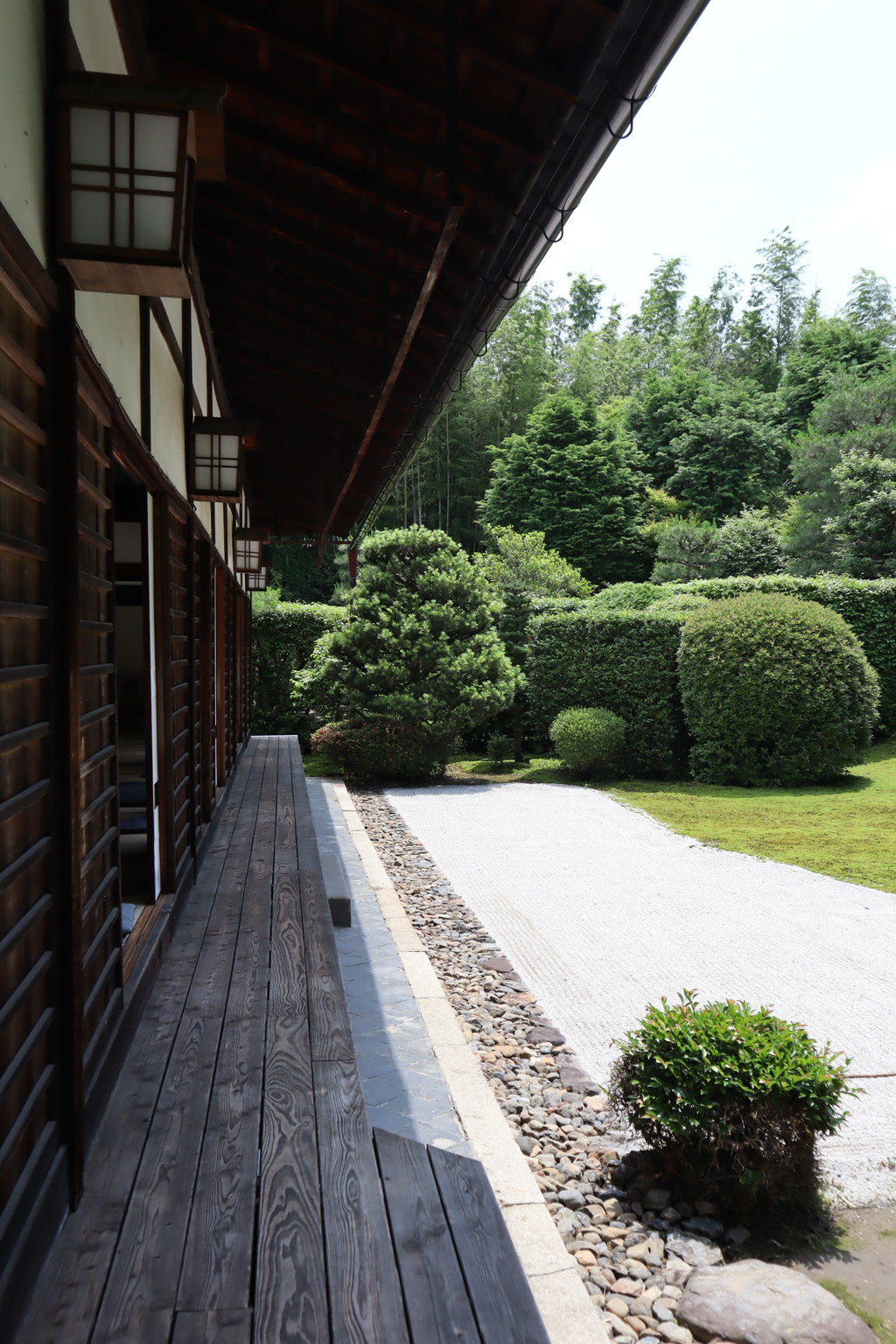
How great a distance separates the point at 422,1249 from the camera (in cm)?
170

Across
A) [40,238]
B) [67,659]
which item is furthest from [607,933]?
[40,238]

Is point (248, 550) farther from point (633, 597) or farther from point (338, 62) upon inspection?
point (633, 597)

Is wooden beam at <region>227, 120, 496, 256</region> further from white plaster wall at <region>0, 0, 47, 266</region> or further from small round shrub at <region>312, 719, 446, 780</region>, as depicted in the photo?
small round shrub at <region>312, 719, 446, 780</region>

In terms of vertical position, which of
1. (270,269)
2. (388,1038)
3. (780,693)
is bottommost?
(388,1038)

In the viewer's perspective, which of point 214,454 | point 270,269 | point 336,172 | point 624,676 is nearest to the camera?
point 336,172

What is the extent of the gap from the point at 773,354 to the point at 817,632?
3652 cm

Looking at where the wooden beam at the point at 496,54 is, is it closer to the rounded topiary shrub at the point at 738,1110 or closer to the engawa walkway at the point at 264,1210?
the engawa walkway at the point at 264,1210

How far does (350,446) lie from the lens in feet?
22.5

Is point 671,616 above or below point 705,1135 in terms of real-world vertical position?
above

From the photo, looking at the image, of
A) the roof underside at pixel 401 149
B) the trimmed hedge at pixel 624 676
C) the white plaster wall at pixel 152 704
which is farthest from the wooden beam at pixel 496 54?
the trimmed hedge at pixel 624 676

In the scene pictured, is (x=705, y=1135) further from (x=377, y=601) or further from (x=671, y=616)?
(x=671, y=616)

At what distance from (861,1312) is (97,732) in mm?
2793

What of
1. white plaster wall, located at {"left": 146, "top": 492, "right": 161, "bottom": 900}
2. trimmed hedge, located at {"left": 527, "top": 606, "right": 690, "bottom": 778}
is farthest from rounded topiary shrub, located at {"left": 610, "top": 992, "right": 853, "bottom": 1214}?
trimmed hedge, located at {"left": 527, "top": 606, "right": 690, "bottom": 778}

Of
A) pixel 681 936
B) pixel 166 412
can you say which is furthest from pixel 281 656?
pixel 166 412
